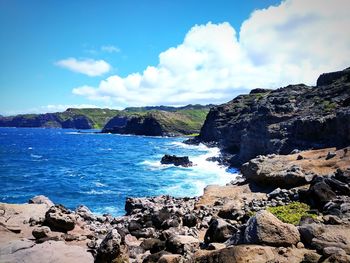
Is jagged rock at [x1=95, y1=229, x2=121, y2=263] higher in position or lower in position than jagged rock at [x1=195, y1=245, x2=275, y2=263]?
lower

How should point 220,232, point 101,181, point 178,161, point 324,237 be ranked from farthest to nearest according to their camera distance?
point 178,161 < point 101,181 < point 220,232 < point 324,237

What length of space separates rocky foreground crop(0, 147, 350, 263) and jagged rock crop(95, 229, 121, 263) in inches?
1.9

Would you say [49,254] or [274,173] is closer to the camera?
[49,254]

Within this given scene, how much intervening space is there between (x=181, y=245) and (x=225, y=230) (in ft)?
8.17

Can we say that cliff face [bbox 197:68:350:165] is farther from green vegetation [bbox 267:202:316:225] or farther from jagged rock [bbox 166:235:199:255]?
jagged rock [bbox 166:235:199:255]

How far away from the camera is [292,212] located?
23.8m

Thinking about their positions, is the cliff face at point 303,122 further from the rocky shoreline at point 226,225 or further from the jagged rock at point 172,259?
the jagged rock at point 172,259

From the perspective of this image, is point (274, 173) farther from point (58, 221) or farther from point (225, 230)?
point (58, 221)

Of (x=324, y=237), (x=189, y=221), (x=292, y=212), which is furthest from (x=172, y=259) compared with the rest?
(x=189, y=221)

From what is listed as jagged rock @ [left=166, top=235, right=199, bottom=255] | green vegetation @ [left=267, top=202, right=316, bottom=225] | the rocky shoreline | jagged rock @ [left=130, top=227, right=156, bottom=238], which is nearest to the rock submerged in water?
the rocky shoreline

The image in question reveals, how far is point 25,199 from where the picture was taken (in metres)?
55.8

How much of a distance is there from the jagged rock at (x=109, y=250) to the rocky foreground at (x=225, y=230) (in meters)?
0.05

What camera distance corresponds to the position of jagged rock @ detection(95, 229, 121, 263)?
17.6 metres

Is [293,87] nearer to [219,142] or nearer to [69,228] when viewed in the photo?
[219,142]
